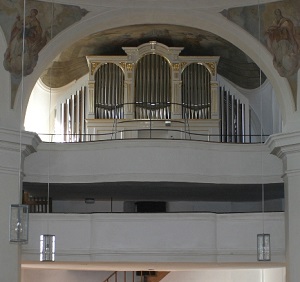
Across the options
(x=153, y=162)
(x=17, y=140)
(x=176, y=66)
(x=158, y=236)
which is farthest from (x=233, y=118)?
(x=17, y=140)

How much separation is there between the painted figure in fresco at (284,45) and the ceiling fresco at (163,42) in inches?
129

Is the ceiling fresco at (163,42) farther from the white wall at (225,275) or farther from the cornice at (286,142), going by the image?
Result: the white wall at (225,275)

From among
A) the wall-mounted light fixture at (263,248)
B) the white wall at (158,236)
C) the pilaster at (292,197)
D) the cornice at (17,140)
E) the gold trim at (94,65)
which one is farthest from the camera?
the gold trim at (94,65)

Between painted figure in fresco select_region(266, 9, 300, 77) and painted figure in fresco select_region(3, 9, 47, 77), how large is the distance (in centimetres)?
464

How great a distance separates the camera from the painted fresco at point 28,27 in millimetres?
18984

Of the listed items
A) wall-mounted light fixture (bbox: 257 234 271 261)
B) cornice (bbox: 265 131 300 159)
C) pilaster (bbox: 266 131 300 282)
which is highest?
cornice (bbox: 265 131 300 159)

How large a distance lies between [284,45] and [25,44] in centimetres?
513

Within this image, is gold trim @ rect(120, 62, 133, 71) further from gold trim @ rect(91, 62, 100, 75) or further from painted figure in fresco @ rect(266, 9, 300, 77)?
painted figure in fresco @ rect(266, 9, 300, 77)

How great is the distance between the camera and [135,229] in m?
19.5

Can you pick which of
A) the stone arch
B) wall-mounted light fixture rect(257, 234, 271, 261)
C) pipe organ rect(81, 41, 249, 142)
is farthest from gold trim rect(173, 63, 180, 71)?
wall-mounted light fixture rect(257, 234, 271, 261)

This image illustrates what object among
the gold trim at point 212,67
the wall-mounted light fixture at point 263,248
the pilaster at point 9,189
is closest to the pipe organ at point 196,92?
the gold trim at point 212,67

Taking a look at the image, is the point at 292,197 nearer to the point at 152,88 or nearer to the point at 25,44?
the point at 152,88

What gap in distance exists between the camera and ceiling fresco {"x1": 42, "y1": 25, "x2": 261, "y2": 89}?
2261cm

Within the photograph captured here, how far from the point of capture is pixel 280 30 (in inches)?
759
